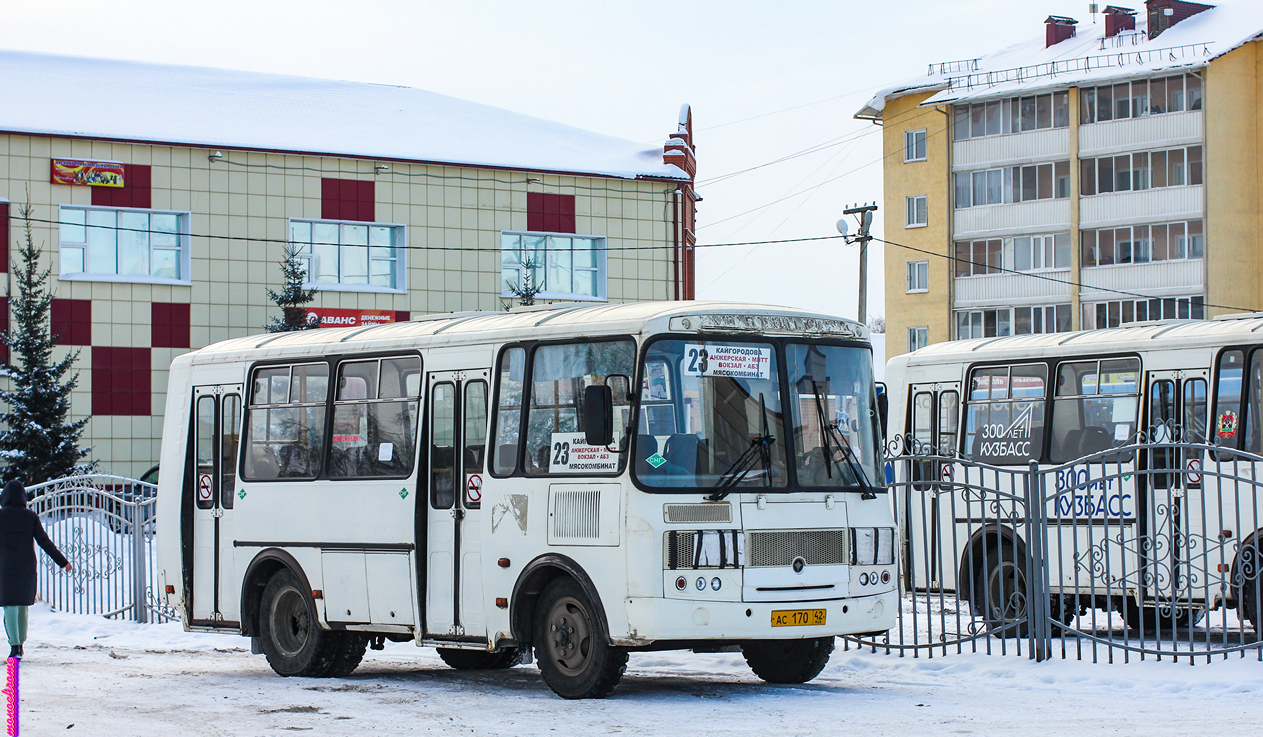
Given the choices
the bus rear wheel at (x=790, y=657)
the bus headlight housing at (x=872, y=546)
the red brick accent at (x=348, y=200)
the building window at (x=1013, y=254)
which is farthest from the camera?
the building window at (x=1013, y=254)

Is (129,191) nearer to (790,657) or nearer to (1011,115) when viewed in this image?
(790,657)

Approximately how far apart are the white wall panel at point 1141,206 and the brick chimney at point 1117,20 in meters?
7.38

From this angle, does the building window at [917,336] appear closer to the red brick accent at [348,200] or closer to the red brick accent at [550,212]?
the red brick accent at [550,212]

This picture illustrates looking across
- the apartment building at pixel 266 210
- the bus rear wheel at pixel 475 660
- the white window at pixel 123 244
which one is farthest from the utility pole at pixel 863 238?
the bus rear wheel at pixel 475 660

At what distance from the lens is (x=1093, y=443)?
15664 millimetres

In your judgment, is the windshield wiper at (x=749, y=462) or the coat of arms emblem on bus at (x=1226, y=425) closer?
the windshield wiper at (x=749, y=462)

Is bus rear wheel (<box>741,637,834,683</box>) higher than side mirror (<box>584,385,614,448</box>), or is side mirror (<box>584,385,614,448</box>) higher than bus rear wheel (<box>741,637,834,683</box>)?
side mirror (<box>584,385,614,448</box>)

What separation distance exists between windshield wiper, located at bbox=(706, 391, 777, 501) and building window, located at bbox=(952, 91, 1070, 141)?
159 ft

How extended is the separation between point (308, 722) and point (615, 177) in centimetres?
2981

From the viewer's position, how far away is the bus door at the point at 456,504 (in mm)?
11992

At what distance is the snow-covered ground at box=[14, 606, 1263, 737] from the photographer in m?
9.90

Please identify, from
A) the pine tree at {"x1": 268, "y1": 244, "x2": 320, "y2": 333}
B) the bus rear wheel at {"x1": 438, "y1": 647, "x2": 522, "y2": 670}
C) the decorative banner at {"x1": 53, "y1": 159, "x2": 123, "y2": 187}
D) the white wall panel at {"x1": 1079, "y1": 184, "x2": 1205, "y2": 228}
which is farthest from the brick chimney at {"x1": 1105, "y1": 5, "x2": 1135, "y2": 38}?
the bus rear wheel at {"x1": 438, "y1": 647, "x2": 522, "y2": 670}

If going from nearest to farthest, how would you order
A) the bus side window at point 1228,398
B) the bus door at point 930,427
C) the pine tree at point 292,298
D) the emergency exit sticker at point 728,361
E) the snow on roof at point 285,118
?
the emergency exit sticker at point 728,361 → the bus side window at point 1228,398 → the bus door at point 930,427 → the pine tree at point 292,298 → the snow on roof at point 285,118

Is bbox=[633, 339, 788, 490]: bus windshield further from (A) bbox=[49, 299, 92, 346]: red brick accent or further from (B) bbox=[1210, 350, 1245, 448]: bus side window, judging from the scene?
(A) bbox=[49, 299, 92, 346]: red brick accent
